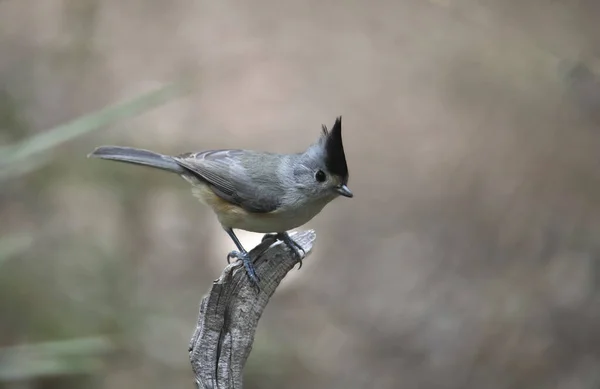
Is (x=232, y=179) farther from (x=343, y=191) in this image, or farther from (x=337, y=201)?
(x=337, y=201)

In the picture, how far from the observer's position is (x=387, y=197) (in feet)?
24.5

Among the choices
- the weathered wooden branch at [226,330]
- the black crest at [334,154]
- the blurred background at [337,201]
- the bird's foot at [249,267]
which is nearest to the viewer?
the weathered wooden branch at [226,330]

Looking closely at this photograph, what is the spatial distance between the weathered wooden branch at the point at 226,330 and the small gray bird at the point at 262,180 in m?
0.60

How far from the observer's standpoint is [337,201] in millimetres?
7586

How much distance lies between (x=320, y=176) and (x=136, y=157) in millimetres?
845

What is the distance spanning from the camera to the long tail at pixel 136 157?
131 inches

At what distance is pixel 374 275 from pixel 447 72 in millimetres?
2689

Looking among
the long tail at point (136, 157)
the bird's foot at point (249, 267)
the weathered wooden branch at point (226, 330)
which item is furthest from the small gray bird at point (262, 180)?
the weathered wooden branch at point (226, 330)

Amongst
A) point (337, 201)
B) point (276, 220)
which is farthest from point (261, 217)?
point (337, 201)

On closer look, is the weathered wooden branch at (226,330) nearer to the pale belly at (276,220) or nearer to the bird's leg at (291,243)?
the bird's leg at (291,243)

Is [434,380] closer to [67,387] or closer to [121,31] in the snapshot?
[67,387]

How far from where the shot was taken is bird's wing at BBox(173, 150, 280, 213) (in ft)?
11.1

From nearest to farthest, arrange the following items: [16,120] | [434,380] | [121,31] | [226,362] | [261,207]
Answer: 1. [226,362]
2. [261,207]
3. [16,120]
4. [434,380]
5. [121,31]

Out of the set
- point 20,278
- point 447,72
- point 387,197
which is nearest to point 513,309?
point 387,197
